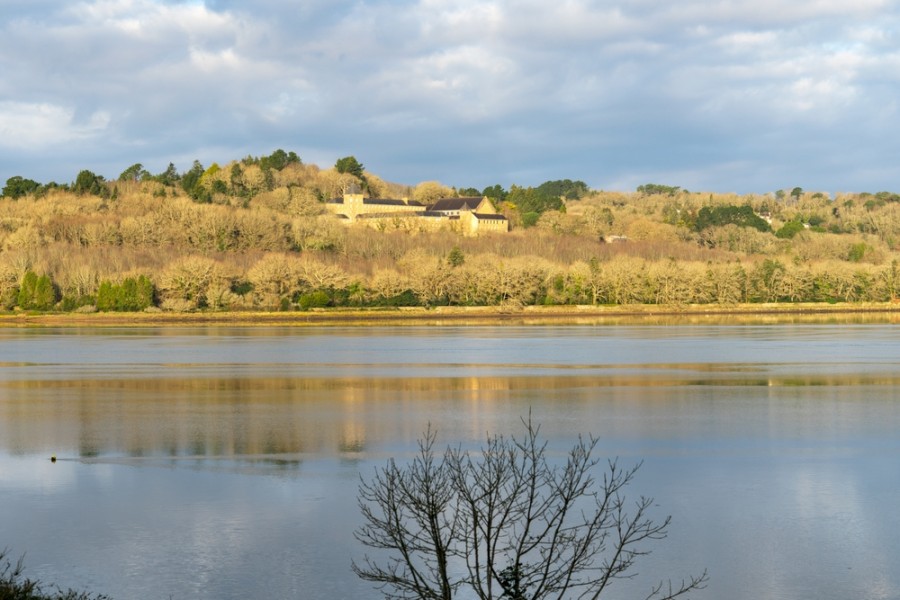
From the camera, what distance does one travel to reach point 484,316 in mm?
99500

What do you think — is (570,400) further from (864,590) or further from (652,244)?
(652,244)

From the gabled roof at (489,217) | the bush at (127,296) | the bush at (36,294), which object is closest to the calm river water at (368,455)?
the bush at (127,296)

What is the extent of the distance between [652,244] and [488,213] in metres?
25.0

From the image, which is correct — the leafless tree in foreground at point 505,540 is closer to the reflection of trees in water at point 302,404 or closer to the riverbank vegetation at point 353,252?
the reflection of trees in water at point 302,404

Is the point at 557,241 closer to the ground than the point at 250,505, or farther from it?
farther from it

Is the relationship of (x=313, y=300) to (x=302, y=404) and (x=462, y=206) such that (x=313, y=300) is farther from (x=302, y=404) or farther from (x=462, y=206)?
(x=302, y=404)

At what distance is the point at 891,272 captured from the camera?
109 m

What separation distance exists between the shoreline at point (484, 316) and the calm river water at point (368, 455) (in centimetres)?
4653

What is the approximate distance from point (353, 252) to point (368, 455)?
10451 cm

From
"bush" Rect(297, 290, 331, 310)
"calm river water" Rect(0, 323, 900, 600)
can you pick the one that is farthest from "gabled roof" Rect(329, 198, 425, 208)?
"calm river water" Rect(0, 323, 900, 600)

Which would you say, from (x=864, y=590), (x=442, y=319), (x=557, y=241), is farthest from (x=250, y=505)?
(x=557, y=241)

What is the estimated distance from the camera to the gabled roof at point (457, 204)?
509 ft

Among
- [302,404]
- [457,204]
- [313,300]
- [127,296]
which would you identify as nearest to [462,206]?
[457,204]

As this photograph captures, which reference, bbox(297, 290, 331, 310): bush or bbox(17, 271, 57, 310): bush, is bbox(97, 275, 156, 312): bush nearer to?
bbox(17, 271, 57, 310): bush
